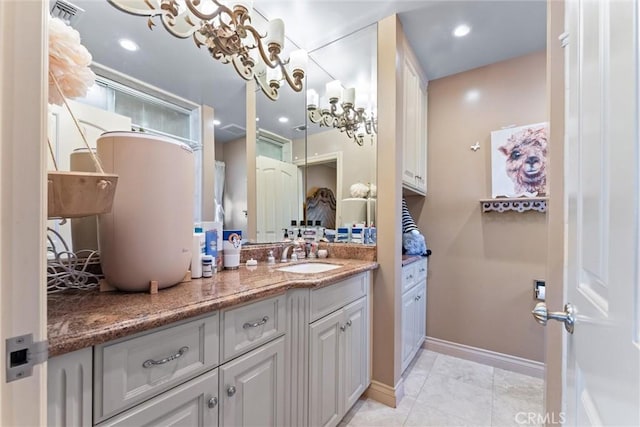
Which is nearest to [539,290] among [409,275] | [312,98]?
[409,275]

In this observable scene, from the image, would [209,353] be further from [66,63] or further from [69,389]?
[66,63]

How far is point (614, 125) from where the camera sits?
0.42 m

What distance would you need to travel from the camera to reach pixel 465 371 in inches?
85.3

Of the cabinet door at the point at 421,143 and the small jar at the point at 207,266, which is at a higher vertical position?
the cabinet door at the point at 421,143

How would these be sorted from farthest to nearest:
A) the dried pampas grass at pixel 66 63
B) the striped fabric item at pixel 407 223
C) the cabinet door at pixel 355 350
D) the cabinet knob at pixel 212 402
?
the striped fabric item at pixel 407 223
the cabinet door at pixel 355 350
the cabinet knob at pixel 212 402
the dried pampas grass at pixel 66 63

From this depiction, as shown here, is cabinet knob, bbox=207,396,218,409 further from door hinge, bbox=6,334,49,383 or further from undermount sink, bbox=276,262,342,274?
undermount sink, bbox=276,262,342,274

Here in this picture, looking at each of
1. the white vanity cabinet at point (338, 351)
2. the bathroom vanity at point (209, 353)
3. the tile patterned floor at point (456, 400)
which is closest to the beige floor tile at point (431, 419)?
the tile patterned floor at point (456, 400)

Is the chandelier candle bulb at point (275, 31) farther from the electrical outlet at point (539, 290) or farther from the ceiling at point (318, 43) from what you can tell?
the electrical outlet at point (539, 290)

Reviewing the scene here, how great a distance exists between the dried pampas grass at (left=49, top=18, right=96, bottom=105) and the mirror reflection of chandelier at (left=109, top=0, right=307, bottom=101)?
0.61 metres

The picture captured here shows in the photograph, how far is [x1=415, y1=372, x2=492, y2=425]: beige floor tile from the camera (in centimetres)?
168

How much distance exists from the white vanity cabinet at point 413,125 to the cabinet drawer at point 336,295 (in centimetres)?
86

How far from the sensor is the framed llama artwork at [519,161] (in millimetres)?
2092

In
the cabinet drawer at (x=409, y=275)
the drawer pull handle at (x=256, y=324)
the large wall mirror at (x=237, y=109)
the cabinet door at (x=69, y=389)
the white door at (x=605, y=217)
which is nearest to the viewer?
the white door at (x=605, y=217)

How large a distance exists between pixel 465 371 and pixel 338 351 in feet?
4.62
